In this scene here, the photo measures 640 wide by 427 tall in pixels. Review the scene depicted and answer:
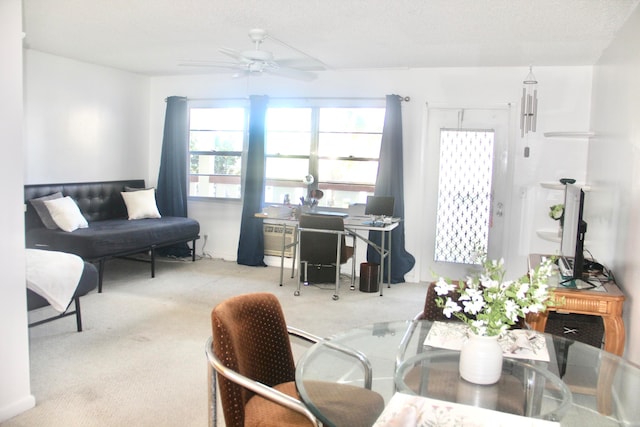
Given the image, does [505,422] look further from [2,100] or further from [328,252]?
[328,252]

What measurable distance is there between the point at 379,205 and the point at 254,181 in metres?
1.65

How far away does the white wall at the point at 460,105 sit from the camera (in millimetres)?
5449

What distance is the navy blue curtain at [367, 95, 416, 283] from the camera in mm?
5895

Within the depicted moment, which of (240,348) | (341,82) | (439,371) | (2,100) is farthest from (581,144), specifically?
(2,100)

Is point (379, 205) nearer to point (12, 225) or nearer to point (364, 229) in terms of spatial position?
point (364, 229)

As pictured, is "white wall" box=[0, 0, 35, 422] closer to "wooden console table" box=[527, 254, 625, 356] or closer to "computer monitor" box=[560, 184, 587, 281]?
"wooden console table" box=[527, 254, 625, 356]

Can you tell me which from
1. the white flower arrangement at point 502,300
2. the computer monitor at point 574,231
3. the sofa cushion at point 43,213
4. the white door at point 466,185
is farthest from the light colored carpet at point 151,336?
the white flower arrangement at point 502,300

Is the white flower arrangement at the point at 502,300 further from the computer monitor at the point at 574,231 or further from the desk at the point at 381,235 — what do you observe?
the desk at the point at 381,235

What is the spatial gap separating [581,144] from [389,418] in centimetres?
476

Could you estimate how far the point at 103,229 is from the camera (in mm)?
5410

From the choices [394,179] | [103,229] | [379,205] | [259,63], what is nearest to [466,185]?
[394,179]

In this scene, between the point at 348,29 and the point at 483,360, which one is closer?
the point at 483,360

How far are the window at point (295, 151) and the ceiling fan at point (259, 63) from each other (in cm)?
137

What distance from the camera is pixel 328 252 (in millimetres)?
5312
